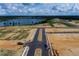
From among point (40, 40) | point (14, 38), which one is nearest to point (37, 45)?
point (40, 40)

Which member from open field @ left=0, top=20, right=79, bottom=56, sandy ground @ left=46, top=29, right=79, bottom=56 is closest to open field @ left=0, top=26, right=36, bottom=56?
open field @ left=0, top=20, right=79, bottom=56

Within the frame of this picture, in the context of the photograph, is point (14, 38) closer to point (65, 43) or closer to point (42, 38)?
point (42, 38)

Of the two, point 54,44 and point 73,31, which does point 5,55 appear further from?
point 73,31

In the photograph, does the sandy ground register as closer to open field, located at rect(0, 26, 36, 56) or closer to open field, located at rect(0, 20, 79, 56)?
open field, located at rect(0, 20, 79, 56)

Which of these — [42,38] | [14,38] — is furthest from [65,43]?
[14,38]

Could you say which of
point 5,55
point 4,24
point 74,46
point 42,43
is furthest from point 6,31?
point 74,46

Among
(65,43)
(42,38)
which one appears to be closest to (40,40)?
(42,38)

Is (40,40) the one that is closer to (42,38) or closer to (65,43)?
(42,38)

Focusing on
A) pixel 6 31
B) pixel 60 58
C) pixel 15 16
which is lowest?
pixel 60 58

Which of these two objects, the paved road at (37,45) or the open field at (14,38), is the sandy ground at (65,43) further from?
the open field at (14,38)
